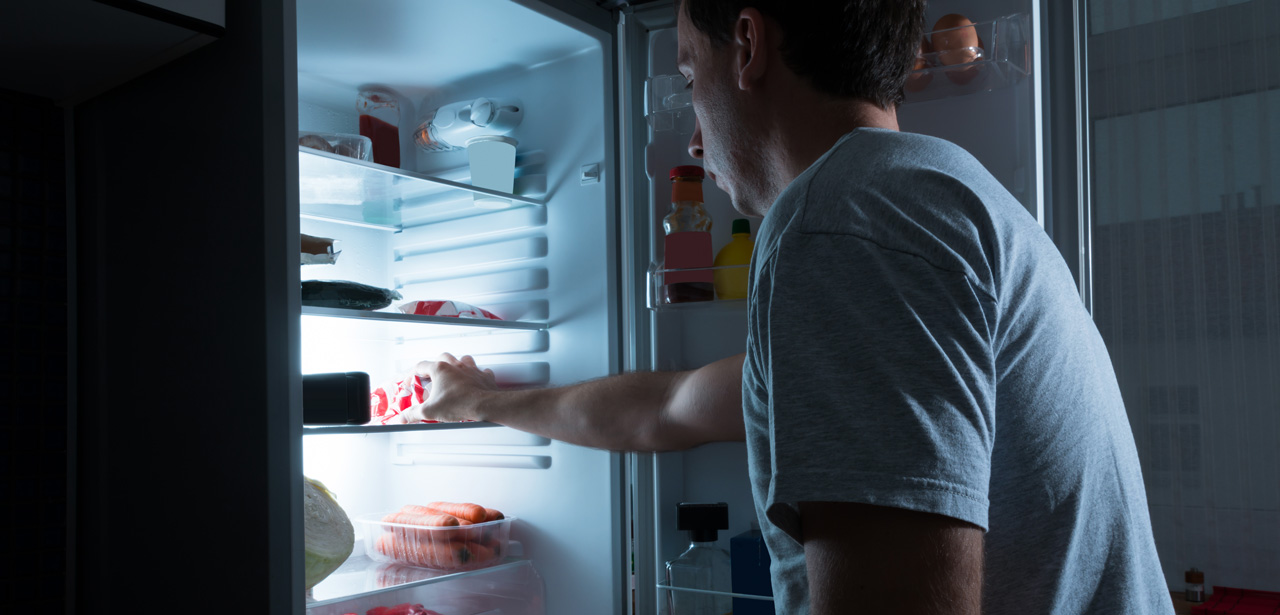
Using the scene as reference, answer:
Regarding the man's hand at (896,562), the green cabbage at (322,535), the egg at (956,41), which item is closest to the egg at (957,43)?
the egg at (956,41)

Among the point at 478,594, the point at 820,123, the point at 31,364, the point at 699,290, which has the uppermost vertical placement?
the point at 820,123

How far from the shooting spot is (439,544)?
1.63 m

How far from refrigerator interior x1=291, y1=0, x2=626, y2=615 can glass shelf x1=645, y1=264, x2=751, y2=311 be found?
19cm

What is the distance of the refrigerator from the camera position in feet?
3.72

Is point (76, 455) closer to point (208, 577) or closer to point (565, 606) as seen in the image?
point (208, 577)

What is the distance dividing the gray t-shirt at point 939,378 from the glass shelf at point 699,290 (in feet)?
2.67

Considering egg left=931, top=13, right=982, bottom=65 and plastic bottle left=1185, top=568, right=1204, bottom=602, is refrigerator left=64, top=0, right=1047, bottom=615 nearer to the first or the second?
egg left=931, top=13, right=982, bottom=65

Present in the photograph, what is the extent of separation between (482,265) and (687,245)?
23.4 inches

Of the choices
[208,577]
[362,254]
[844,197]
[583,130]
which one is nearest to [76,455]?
[208,577]

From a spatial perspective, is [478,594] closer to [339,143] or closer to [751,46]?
[339,143]

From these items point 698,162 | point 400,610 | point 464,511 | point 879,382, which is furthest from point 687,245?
point 879,382

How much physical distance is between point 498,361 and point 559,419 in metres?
0.40

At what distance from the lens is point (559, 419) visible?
1.53 metres

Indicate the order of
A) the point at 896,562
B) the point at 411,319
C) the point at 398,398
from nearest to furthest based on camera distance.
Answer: the point at 896,562, the point at 411,319, the point at 398,398
